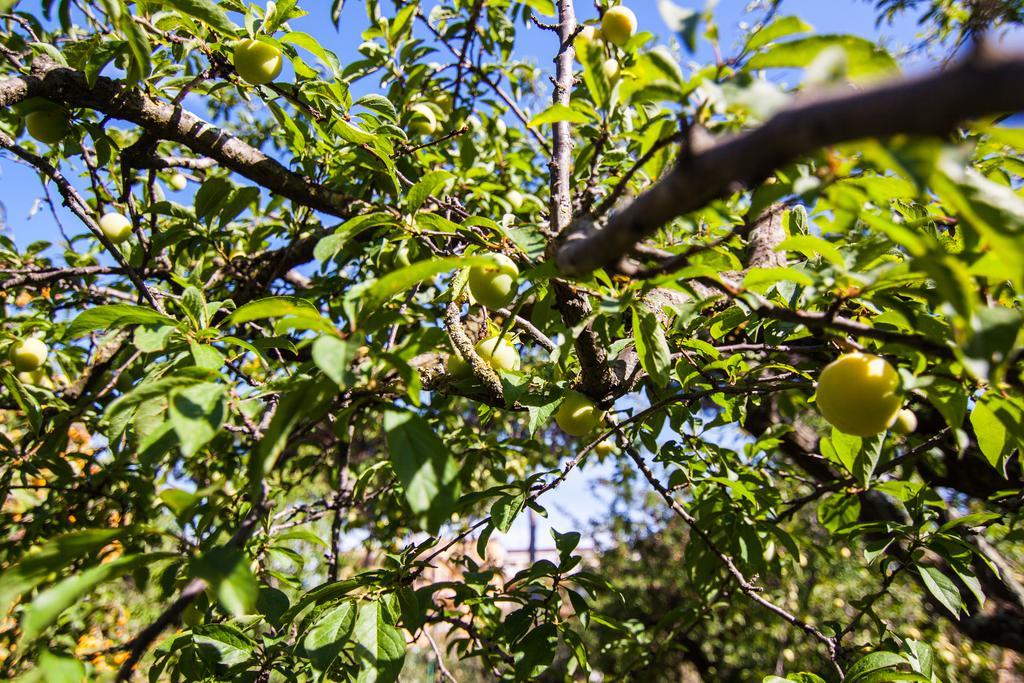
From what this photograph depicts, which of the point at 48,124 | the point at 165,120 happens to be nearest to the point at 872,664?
the point at 165,120

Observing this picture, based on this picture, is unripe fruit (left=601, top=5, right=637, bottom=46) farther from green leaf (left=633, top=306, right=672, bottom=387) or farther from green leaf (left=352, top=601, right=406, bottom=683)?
green leaf (left=352, top=601, right=406, bottom=683)

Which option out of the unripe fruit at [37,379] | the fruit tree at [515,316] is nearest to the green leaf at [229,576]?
the fruit tree at [515,316]

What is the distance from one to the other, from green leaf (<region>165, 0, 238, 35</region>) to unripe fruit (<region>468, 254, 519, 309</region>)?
782 millimetres

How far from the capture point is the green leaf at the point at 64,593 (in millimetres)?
529

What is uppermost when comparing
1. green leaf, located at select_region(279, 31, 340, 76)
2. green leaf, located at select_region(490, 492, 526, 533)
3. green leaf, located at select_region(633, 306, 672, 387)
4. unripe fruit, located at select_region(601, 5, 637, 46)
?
green leaf, located at select_region(279, 31, 340, 76)

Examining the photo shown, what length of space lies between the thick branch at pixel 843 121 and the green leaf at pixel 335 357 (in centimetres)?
36

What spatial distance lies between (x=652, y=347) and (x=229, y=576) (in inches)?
26.8

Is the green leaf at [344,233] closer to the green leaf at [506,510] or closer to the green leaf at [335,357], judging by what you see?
the green leaf at [335,357]

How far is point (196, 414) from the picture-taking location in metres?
0.67

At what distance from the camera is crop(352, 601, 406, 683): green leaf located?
0.96m

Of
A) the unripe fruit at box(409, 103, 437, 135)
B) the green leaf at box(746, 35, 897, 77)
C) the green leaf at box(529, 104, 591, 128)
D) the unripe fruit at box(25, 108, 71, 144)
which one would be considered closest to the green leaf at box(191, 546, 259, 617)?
the green leaf at box(529, 104, 591, 128)

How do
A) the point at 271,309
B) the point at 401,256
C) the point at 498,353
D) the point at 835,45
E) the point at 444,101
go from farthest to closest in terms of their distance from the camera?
the point at 444,101 < the point at 401,256 < the point at 498,353 < the point at 271,309 < the point at 835,45

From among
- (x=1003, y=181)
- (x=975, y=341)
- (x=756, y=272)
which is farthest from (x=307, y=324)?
(x=1003, y=181)

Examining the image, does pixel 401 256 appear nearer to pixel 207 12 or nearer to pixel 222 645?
pixel 207 12
